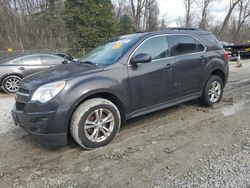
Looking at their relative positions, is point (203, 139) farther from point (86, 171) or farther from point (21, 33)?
point (21, 33)

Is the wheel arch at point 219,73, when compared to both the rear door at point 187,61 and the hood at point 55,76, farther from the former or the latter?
the hood at point 55,76

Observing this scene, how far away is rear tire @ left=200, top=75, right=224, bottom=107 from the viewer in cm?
529

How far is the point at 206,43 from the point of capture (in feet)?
17.2

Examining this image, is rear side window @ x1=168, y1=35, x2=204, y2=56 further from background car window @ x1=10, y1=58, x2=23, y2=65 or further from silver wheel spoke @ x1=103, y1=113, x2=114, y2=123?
background car window @ x1=10, y1=58, x2=23, y2=65

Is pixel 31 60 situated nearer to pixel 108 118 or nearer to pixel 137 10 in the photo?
pixel 108 118

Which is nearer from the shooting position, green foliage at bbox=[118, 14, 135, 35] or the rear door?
the rear door

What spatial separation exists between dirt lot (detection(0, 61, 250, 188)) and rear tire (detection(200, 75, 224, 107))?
65 cm

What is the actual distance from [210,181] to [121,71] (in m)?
2.06

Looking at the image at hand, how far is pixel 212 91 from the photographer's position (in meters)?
5.48

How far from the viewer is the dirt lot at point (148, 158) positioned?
2.83m

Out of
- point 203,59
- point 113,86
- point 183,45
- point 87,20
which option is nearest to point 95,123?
point 113,86

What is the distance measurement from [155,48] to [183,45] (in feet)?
2.56

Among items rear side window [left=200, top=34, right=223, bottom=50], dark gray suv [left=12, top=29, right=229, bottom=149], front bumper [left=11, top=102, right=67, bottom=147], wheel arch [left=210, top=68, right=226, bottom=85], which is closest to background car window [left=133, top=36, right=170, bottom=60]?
dark gray suv [left=12, top=29, right=229, bottom=149]

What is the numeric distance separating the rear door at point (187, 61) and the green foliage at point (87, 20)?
2037 cm
